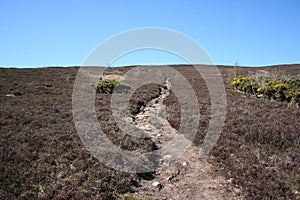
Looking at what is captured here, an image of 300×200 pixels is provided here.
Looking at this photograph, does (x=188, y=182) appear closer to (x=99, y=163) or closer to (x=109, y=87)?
(x=99, y=163)

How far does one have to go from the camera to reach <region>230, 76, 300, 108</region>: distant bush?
18.2m

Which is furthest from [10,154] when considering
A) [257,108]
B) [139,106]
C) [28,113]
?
[257,108]

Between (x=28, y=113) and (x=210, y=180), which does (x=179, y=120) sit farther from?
(x=28, y=113)

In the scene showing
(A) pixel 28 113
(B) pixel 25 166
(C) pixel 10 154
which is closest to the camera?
(B) pixel 25 166

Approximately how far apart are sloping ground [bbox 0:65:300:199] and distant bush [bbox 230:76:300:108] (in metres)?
4.40

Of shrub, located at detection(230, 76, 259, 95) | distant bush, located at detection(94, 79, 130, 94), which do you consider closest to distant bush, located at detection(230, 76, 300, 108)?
shrub, located at detection(230, 76, 259, 95)

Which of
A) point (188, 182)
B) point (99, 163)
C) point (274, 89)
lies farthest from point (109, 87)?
point (188, 182)

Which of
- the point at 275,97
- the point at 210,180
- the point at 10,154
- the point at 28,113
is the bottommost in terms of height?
the point at 210,180

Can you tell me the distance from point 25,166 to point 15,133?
9.73 feet

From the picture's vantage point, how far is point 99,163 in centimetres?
823

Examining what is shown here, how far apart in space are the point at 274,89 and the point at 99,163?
15680 mm

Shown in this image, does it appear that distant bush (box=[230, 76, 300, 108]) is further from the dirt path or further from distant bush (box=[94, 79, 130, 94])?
the dirt path

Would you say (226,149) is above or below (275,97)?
below

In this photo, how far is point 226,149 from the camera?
31.1ft
